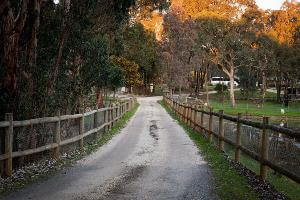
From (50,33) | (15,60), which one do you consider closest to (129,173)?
(15,60)

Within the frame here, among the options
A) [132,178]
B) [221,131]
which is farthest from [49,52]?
[221,131]

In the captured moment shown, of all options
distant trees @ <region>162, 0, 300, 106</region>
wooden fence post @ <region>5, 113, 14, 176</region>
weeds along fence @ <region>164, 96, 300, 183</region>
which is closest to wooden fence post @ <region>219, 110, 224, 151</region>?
weeds along fence @ <region>164, 96, 300, 183</region>

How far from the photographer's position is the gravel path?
8867mm

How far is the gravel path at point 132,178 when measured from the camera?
349 inches

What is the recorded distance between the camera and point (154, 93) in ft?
302

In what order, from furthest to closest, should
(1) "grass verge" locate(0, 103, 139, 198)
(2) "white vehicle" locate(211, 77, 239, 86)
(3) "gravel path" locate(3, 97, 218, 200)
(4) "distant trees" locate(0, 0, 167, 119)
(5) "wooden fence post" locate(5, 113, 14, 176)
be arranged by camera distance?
(2) "white vehicle" locate(211, 77, 239, 86) → (4) "distant trees" locate(0, 0, 167, 119) → (5) "wooden fence post" locate(5, 113, 14, 176) → (1) "grass verge" locate(0, 103, 139, 198) → (3) "gravel path" locate(3, 97, 218, 200)

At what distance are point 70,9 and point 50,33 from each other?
1.11m

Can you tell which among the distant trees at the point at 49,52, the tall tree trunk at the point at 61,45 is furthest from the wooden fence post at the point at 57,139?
the tall tree trunk at the point at 61,45

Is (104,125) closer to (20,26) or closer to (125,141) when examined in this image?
(125,141)

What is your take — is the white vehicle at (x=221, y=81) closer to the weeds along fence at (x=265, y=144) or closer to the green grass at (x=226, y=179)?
the weeds along fence at (x=265, y=144)

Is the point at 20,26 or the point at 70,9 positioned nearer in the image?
the point at 20,26

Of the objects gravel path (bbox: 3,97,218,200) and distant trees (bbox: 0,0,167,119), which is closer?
gravel path (bbox: 3,97,218,200)

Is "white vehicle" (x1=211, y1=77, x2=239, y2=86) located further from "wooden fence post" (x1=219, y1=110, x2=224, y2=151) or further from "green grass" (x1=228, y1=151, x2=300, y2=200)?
"green grass" (x1=228, y1=151, x2=300, y2=200)

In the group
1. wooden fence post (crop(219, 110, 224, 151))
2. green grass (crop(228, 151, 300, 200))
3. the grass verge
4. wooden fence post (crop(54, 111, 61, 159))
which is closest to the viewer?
green grass (crop(228, 151, 300, 200))
